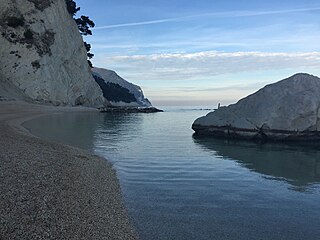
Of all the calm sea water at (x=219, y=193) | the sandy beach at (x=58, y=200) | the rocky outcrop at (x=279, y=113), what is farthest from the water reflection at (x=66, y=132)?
the rocky outcrop at (x=279, y=113)

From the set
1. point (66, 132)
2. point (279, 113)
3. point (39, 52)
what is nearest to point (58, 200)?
point (66, 132)

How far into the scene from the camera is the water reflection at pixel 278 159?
49.4 ft

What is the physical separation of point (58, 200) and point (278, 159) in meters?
15.6

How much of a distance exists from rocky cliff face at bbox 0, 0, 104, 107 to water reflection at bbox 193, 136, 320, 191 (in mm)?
42701

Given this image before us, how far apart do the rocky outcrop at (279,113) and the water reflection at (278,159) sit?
177 centimetres

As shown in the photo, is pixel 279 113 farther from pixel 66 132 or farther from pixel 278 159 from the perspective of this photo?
pixel 66 132

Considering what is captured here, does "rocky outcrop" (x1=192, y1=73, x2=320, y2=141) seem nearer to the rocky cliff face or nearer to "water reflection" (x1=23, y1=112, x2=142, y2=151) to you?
"water reflection" (x1=23, y1=112, x2=142, y2=151)

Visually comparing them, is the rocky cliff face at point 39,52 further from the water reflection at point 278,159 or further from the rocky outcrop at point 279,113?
the water reflection at point 278,159

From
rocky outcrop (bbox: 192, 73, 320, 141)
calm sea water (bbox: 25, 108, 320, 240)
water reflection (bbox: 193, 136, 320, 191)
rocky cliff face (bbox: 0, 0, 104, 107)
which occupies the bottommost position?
calm sea water (bbox: 25, 108, 320, 240)

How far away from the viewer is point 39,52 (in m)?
66.2

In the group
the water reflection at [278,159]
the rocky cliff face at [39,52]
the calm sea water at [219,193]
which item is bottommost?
the calm sea water at [219,193]

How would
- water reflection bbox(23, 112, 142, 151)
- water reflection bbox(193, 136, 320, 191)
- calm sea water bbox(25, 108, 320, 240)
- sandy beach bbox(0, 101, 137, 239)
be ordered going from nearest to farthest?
sandy beach bbox(0, 101, 137, 239), calm sea water bbox(25, 108, 320, 240), water reflection bbox(193, 136, 320, 191), water reflection bbox(23, 112, 142, 151)

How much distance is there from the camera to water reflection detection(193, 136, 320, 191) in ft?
49.4

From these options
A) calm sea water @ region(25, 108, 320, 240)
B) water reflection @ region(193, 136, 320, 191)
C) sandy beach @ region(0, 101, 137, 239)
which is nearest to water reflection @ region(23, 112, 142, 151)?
calm sea water @ region(25, 108, 320, 240)
